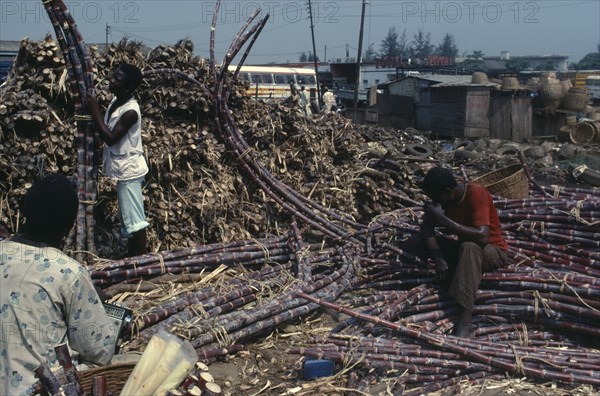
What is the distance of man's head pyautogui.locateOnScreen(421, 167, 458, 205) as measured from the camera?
489 centimetres

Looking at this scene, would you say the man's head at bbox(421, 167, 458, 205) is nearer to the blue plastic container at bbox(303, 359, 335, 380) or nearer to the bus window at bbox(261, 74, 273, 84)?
the blue plastic container at bbox(303, 359, 335, 380)

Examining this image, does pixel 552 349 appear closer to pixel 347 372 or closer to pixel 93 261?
pixel 347 372

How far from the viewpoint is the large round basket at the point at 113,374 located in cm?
263

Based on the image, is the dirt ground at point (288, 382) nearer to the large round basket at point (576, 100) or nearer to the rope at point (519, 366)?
the rope at point (519, 366)

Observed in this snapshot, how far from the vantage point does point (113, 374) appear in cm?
274

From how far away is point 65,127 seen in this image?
6.36m

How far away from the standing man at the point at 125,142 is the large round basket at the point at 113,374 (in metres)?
2.91

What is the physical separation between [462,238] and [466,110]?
59.0ft

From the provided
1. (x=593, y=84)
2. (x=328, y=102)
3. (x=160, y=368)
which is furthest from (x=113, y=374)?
(x=593, y=84)

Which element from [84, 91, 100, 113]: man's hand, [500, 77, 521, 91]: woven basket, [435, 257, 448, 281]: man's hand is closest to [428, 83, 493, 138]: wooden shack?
[500, 77, 521, 91]: woven basket

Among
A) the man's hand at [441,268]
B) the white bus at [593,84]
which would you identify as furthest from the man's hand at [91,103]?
the white bus at [593,84]

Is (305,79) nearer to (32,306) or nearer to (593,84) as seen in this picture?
(593,84)

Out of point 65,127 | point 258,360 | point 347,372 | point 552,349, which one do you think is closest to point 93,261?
point 65,127

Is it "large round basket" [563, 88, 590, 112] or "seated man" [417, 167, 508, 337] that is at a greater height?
"large round basket" [563, 88, 590, 112]
